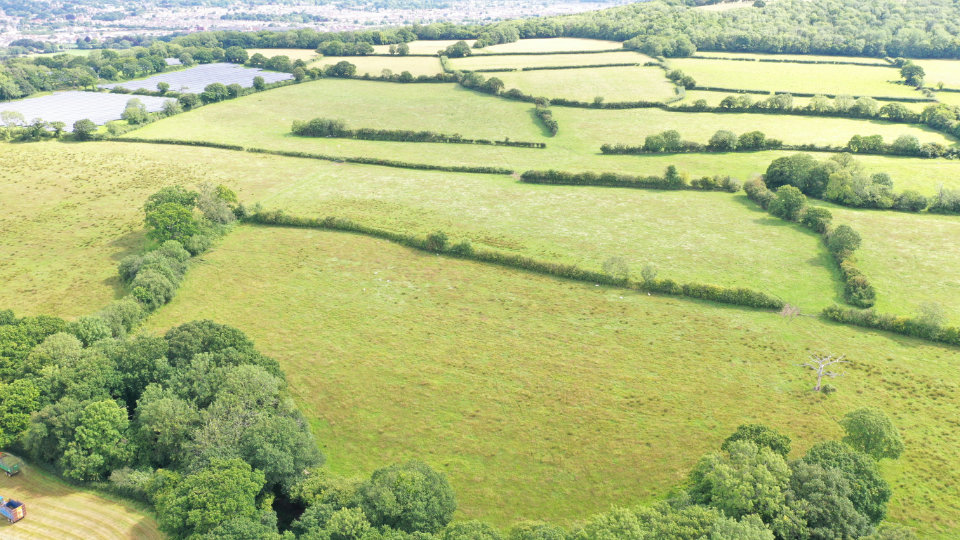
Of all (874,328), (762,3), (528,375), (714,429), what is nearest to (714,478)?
(714,429)

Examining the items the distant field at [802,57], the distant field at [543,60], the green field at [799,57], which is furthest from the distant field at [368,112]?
the distant field at [802,57]

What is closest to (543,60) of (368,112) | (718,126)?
(368,112)

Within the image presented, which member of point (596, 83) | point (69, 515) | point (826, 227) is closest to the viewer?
point (69, 515)

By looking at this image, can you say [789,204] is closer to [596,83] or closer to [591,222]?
[591,222]

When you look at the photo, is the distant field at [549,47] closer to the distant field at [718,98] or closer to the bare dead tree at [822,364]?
the distant field at [718,98]

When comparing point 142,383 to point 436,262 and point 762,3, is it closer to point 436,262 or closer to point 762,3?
point 436,262
